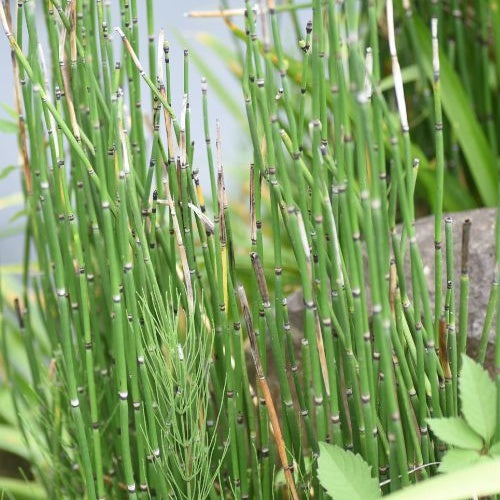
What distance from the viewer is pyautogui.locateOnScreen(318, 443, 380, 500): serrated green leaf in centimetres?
70

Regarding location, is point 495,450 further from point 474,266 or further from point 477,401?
point 474,266

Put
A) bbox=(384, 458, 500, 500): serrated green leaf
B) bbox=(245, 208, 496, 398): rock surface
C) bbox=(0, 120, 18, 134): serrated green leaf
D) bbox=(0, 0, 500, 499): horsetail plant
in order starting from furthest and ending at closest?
1. bbox=(245, 208, 496, 398): rock surface
2. bbox=(0, 120, 18, 134): serrated green leaf
3. bbox=(0, 0, 500, 499): horsetail plant
4. bbox=(384, 458, 500, 500): serrated green leaf

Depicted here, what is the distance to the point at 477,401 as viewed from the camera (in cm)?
68

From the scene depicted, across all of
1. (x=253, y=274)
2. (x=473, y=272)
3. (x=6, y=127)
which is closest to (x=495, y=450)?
(x=253, y=274)

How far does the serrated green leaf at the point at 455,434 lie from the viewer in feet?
2.20

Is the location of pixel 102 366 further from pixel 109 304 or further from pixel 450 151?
pixel 450 151

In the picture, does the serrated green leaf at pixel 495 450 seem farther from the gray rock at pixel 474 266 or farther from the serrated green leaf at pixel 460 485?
the gray rock at pixel 474 266

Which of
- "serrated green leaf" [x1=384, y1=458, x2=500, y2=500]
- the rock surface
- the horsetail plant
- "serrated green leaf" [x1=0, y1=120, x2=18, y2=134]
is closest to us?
"serrated green leaf" [x1=384, y1=458, x2=500, y2=500]

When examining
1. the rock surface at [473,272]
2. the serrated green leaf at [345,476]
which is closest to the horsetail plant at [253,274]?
the serrated green leaf at [345,476]

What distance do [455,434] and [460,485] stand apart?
0.28 feet

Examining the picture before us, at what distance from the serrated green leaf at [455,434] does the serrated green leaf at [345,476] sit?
71 millimetres

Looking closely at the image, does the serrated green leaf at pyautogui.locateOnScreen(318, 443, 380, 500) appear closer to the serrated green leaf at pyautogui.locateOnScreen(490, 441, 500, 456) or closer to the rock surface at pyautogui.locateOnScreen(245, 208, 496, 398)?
the serrated green leaf at pyautogui.locateOnScreen(490, 441, 500, 456)

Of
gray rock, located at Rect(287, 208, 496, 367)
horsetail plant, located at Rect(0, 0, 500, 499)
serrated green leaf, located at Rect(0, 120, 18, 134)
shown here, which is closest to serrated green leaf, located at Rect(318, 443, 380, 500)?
horsetail plant, located at Rect(0, 0, 500, 499)

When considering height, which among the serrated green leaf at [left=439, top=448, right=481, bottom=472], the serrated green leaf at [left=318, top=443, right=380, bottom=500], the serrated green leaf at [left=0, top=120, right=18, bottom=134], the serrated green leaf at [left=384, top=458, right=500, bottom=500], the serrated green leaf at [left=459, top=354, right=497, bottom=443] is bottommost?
the serrated green leaf at [left=318, top=443, right=380, bottom=500]
